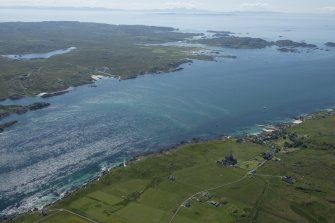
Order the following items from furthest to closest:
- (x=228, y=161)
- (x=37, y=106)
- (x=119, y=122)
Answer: (x=37, y=106) → (x=119, y=122) → (x=228, y=161)

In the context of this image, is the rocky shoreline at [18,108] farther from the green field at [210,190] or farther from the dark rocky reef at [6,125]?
the green field at [210,190]

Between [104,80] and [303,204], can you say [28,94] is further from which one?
[303,204]

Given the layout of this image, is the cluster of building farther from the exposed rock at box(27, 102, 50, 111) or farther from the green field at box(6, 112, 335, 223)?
the exposed rock at box(27, 102, 50, 111)

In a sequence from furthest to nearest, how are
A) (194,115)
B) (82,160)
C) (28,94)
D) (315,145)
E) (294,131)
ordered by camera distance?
(28,94), (194,115), (294,131), (315,145), (82,160)

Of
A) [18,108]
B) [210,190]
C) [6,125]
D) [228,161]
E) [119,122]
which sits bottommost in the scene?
[210,190]

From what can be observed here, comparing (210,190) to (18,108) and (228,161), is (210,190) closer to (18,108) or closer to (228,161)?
(228,161)

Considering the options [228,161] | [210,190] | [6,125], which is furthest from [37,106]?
[210,190]

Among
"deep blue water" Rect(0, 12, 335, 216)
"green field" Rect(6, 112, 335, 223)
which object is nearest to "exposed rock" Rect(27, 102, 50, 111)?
"deep blue water" Rect(0, 12, 335, 216)

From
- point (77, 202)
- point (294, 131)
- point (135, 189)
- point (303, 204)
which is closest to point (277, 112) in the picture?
point (294, 131)
